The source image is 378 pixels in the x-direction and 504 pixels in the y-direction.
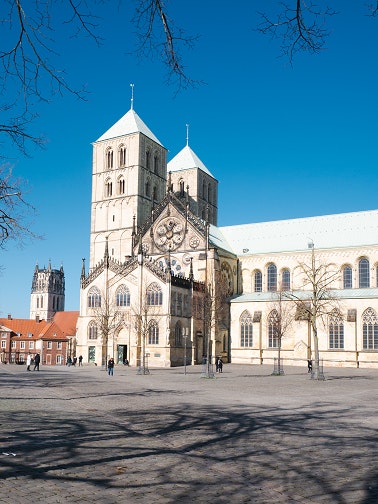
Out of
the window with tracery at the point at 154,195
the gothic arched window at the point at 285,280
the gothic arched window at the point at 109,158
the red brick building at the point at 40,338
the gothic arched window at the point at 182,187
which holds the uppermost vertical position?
the gothic arched window at the point at 109,158

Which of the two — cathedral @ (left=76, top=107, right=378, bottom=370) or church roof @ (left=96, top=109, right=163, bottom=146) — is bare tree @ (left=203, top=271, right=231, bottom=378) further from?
church roof @ (left=96, top=109, right=163, bottom=146)

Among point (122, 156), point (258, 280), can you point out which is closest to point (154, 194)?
point (122, 156)

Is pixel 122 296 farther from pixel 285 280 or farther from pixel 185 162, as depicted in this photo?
pixel 185 162

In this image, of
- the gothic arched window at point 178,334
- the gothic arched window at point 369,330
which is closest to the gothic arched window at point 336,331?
the gothic arched window at point 369,330

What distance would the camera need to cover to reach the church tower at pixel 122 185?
3009 inches

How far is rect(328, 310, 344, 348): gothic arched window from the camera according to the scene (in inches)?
2378

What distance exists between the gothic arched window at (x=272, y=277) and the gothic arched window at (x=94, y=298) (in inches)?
864

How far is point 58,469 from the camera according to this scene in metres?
10.1

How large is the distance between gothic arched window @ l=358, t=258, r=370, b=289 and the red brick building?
5791 cm

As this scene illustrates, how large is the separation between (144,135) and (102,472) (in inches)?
2874

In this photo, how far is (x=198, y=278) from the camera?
6688 cm

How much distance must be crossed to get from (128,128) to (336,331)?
4240 centimetres

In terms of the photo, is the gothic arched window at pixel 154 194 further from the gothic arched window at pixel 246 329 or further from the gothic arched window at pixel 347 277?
the gothic arched window at pixel 347 277

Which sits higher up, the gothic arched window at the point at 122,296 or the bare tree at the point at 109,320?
the gothic arched window at the point at 122,296
